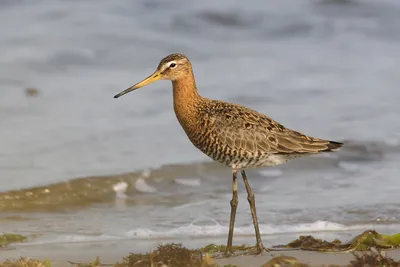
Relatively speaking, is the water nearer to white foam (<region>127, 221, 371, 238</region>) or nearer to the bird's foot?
white foam (<region>127, 221, 371, 238</region>)

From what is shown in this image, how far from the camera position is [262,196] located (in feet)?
33.7

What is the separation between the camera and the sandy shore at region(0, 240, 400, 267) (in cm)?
748

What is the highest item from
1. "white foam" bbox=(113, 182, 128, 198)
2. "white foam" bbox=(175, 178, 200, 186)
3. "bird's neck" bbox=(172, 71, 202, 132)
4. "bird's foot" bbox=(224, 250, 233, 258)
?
"bird's neck" bbox=(172, 71, 202, 132)

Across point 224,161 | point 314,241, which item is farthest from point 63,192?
point 314,241

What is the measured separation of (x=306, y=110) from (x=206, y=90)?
4.49ft

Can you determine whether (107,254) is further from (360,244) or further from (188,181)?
(188,181)

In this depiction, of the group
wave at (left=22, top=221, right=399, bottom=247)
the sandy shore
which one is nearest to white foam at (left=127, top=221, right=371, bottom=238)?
wave at (left=22, top=221, right=399, bottom=247)

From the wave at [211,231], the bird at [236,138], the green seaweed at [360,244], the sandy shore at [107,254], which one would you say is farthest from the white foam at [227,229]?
the green seaweed at [360,244]

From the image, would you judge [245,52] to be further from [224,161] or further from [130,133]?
[224,161]

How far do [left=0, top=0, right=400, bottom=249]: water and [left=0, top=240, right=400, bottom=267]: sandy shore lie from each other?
0.91 feet

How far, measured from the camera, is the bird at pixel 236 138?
8117 millimetres

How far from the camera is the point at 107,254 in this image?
324 inches

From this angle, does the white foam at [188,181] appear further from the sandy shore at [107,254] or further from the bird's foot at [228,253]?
the bird's foot at [228,253]

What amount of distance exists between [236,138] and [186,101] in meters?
0.61
